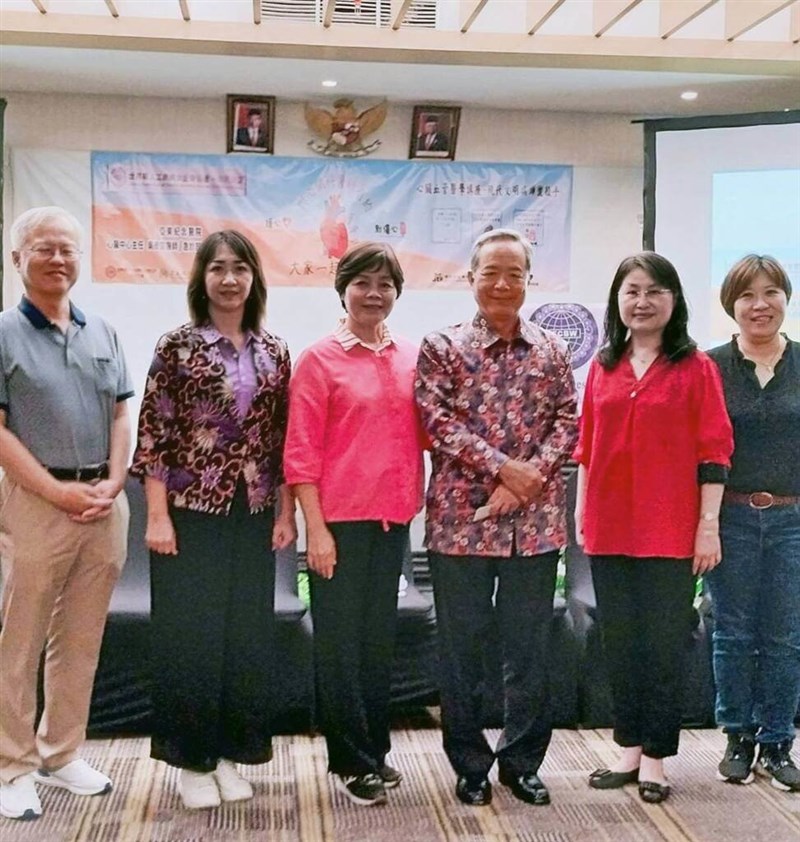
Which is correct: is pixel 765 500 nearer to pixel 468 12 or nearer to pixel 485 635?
pixel 485 635

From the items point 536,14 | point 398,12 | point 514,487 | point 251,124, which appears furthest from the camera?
point 251,124

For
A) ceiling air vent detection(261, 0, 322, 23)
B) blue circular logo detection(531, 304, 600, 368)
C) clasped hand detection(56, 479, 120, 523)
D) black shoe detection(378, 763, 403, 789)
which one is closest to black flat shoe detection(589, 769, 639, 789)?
black shoe detection(378, 763, 403, 789)

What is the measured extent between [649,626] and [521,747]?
0.43 metres

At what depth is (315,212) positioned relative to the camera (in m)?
4.36

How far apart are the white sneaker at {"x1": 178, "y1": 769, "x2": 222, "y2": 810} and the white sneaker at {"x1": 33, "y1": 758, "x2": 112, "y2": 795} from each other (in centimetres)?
23

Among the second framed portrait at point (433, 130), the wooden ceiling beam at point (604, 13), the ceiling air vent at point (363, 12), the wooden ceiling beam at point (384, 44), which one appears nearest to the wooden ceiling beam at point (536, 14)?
the wooden ceiling beam at point (384, 44)

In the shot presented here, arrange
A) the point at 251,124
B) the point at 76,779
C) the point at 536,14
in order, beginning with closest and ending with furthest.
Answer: the point at 76,779 → the point at 536,14 → the point at 251,124

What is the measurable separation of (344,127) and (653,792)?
121 inches

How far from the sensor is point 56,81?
402cm

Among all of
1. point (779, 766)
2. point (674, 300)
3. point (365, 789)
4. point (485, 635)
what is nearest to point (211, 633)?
point (365, 789)

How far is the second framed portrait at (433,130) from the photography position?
Result: 4352 millimetres

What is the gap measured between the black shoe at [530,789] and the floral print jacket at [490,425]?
0.58 m

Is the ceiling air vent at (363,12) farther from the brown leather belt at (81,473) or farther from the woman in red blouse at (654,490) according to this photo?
the brown leather belt at (81,473)

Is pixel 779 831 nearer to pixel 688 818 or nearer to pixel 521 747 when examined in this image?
pixel 688 818
